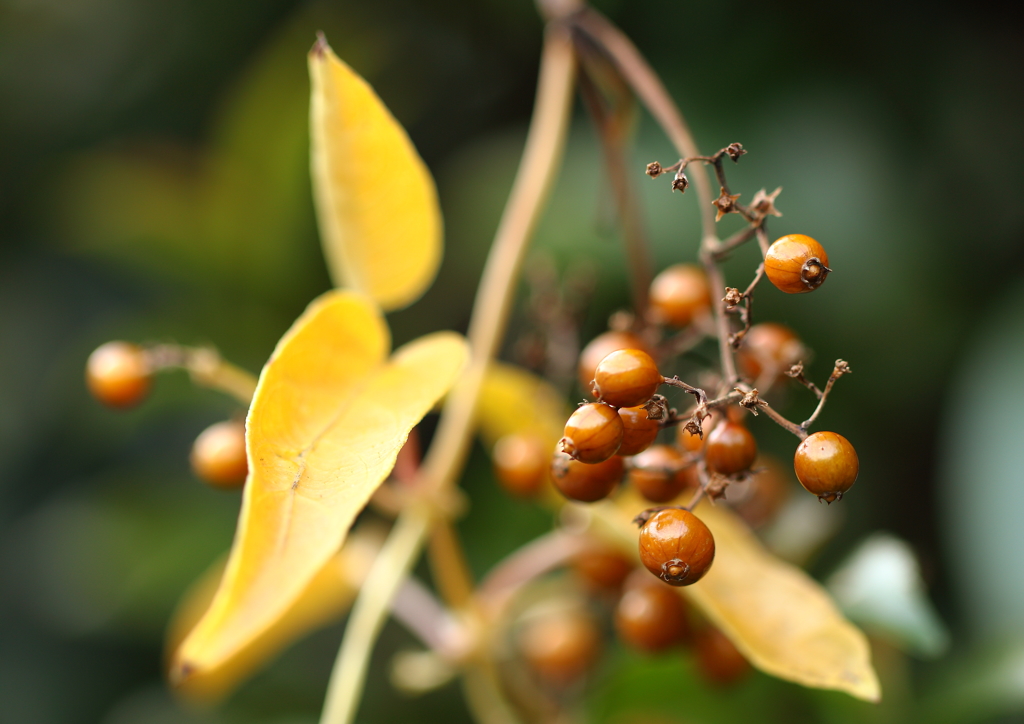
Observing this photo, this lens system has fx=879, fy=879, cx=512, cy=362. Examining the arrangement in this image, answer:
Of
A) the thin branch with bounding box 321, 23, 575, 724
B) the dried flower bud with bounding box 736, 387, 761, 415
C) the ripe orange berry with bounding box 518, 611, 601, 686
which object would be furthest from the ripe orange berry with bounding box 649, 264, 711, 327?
the ripe orange berry with bounding box 518, 611, 601, 686

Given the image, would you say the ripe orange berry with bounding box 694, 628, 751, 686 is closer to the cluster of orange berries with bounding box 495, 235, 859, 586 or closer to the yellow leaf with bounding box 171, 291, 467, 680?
the cluster of orange berries with bounding box 495, 235, 859, 586

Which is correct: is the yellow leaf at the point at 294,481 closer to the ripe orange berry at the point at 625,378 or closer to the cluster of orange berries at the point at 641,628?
the ripe orange berry at the point at 625,378

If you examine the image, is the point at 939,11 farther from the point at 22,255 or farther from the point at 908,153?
the point at 22,255

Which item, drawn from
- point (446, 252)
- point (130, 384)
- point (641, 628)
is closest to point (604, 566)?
point (641, 628)

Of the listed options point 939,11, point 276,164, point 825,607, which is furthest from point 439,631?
point 939,11

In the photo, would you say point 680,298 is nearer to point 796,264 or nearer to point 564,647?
point 796,264
